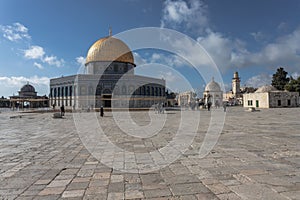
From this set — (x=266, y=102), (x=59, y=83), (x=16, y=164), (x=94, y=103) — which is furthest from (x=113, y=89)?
(x=16, y=164)

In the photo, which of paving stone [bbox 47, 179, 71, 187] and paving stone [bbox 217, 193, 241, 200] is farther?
paving stone [bbox 47, 179, 71, 187]

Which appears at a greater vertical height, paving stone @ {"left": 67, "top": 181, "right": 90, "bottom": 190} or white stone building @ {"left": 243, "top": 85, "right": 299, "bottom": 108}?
white stone building @ {"left": 243, "top": 85, "right": 299, "bottom": 108}

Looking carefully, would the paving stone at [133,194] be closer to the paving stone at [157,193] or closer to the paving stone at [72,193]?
the paving stone at [157,193]

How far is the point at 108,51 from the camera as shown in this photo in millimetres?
36438

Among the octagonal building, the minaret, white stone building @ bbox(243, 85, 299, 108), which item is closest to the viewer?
the octagonal building

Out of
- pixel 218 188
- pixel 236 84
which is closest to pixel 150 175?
pixel 218 188

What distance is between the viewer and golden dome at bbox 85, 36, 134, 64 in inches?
1432

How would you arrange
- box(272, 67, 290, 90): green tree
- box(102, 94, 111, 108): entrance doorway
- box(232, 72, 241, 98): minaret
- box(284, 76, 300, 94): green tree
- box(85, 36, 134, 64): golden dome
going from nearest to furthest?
1. box(102, 94, 111, 108): entrance doorway
2. box(85, 36, 134, 64): golden dome
3. box(284, 76, 300, 94): green tree
4. box(272, 67, 290, 90): green tree
5. box(232, 72, 241, 98): minaret

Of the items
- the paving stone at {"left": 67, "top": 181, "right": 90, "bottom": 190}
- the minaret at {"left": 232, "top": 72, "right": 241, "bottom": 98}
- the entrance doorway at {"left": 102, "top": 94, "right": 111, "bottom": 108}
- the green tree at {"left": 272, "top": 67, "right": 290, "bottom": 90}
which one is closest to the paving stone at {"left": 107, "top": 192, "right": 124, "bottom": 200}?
the paving stone at {"left": 67, "top": 181, "right": 90, "bottom": 190}

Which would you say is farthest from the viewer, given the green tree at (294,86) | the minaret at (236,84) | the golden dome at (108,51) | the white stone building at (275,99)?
the minaret at (236,84)

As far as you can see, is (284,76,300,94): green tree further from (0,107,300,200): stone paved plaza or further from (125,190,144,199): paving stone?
(125,190,144,199): paving stone

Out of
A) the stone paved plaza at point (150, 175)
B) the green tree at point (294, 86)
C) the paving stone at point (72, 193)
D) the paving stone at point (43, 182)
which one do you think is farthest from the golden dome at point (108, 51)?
the green tree at point (294, 86)

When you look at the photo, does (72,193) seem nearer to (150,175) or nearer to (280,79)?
(150,175)

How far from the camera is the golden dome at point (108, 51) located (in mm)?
36375
